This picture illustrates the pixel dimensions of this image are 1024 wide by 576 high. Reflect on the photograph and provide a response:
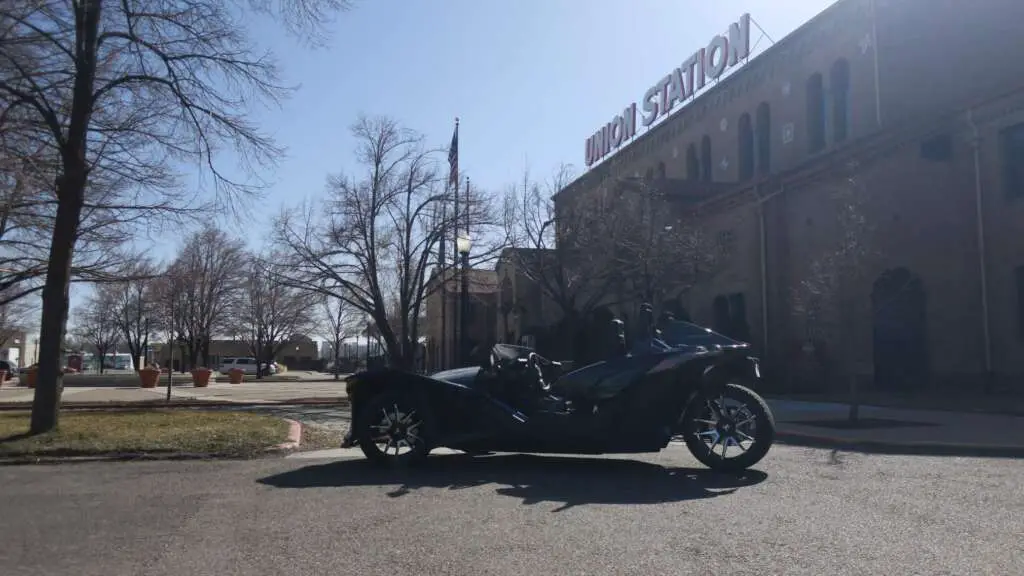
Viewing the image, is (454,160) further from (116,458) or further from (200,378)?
(116,458)

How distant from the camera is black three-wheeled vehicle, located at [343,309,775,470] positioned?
784cm

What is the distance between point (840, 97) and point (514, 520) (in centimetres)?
3016

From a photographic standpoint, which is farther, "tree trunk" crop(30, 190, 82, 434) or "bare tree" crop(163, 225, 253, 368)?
"bare tree" crop(163, 225, 253, 368)

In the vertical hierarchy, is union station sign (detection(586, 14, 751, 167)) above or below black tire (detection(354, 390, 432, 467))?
above

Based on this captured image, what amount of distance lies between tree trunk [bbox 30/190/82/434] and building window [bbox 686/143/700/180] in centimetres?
3525

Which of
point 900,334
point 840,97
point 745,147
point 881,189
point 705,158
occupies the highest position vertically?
point 705,158

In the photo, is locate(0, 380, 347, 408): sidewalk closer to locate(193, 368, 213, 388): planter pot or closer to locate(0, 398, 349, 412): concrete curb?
locate(0, 398, 349, 412): concrete curb

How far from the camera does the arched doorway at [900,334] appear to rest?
2372cm

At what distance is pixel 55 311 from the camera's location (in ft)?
35.8

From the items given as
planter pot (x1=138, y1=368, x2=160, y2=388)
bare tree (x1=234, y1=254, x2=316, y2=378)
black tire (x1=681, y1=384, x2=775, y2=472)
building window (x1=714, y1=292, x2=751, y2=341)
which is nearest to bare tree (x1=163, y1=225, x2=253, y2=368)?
bare tree (x1=234, y1=254, x2=316, y2=378)

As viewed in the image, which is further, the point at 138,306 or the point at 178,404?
the point at 138,306

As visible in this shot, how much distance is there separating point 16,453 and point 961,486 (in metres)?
9.85

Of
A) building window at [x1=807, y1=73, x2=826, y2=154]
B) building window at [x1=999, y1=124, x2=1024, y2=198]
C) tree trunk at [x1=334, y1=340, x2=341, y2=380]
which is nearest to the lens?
building window at [x1=999, y1=124, x2=1024, y2=198]

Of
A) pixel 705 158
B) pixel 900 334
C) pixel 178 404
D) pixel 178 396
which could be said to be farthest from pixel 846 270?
pixel 705 158
